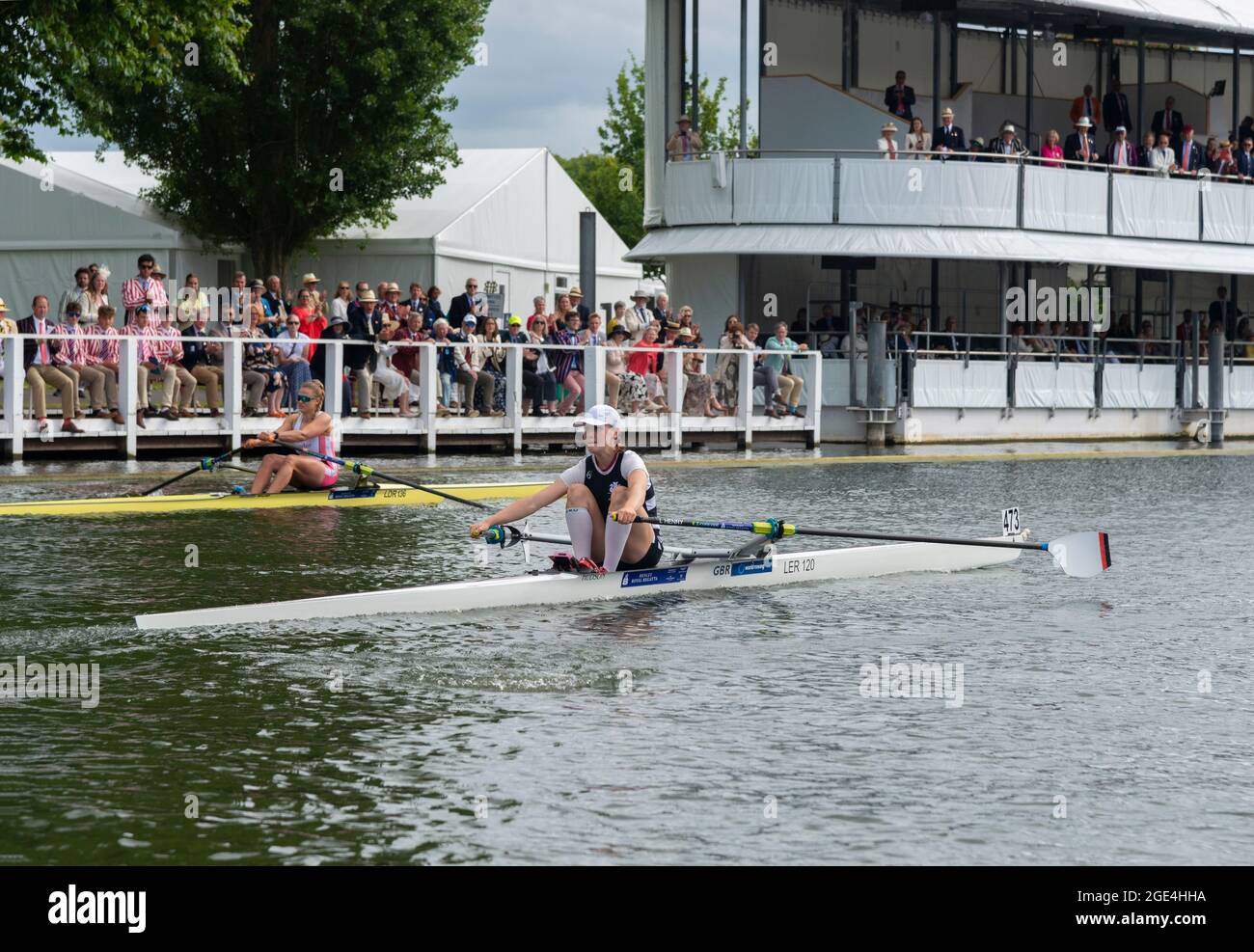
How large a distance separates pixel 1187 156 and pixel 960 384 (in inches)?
372

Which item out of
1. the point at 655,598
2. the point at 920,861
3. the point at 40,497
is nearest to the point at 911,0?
the point at 40,497

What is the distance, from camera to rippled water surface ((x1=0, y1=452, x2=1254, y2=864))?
281 inches

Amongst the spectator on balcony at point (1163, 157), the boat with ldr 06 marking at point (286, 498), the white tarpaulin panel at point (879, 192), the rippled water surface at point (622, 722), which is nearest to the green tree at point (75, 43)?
the boat with ldr 06 marking at point (286, 498)

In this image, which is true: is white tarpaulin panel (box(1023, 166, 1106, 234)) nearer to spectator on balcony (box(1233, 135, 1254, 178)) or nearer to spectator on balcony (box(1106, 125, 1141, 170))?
spectator on balcony (box(1106, 125, 1141, 170))

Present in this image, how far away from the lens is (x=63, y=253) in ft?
119

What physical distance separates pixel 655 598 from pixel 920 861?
6856 millimetres

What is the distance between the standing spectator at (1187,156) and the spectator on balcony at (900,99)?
21.1 ft

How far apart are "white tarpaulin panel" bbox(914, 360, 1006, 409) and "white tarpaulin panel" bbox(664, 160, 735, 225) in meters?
4.95

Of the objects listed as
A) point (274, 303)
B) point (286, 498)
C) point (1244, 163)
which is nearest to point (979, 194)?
point (1244, 163)

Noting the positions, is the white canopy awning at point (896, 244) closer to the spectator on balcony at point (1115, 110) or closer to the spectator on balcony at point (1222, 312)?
the spectator on balcony at point (1115, 110)

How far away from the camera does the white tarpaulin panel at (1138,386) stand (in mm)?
37594

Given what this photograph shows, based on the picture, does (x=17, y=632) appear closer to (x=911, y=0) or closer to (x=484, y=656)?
(x=484, y=656)
